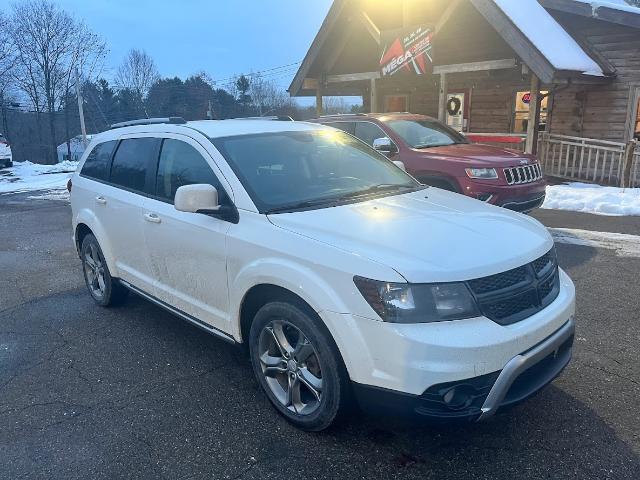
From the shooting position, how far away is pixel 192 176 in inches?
146

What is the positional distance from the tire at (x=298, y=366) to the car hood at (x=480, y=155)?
16.3 ft

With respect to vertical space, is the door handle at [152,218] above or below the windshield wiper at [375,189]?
below

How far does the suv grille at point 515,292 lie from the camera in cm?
255

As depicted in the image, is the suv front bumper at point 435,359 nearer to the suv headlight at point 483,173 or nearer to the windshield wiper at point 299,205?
the windshield wiper at point 299,205

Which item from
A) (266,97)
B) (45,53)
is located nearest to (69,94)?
(45,53)

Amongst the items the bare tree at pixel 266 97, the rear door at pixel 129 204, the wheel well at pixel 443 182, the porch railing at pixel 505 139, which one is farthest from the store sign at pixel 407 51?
the bare tree at pixel 266 97

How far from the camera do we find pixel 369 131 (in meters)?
8.59

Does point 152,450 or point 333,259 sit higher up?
point 333,259

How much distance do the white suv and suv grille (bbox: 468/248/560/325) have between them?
10 millimetres

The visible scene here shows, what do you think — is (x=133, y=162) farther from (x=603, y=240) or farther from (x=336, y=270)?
(x=603, y=240)

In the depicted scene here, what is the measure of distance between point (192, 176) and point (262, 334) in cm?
129

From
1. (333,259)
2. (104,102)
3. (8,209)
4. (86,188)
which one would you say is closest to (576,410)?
(333,259)

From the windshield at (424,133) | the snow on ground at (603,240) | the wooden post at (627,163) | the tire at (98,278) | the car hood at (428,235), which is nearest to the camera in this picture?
the car hood at (428,235)

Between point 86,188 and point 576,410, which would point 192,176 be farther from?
point 576,410
